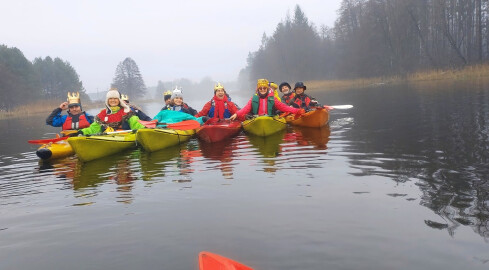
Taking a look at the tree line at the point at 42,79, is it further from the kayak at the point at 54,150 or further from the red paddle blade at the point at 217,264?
the red paddle blade at the point at 217,264

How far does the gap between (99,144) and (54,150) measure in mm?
1547

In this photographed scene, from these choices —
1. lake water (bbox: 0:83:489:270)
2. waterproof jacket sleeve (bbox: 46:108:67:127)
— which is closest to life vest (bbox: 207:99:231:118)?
lake water (bbox: 0:83:489:270)

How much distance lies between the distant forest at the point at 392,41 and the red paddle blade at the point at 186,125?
3340 cm

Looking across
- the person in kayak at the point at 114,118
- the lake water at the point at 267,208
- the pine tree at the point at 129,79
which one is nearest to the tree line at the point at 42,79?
the pine tree at the point at 129,79

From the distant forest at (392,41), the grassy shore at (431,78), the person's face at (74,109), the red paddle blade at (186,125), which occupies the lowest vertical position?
the red paddle blade at (186,125)

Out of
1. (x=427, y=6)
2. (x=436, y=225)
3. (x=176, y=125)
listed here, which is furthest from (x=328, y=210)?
(x=427, y=6)

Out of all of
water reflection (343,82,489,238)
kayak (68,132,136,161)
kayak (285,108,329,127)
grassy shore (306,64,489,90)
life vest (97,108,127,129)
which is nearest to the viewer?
water reflection (343,82,489,238)

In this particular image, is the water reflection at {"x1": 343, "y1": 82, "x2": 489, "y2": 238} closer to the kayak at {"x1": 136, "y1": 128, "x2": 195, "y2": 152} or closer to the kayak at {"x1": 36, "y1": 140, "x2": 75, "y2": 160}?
the kayak at {"x1": 136, "y1": 128, "x2": 195, "y2": 152}

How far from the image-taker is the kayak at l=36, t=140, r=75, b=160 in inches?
352

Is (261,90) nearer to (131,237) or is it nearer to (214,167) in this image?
(214,167)

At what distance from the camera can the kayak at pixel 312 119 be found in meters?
11.5

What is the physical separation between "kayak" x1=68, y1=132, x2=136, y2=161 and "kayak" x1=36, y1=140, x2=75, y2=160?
3.90ft

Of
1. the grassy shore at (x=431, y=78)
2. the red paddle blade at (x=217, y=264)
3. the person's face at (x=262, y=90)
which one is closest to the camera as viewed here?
the red paddle blade at (x=217, y=264)

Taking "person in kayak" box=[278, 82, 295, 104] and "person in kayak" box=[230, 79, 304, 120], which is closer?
"person in kayak" box=[230, 79, 304, 120]
